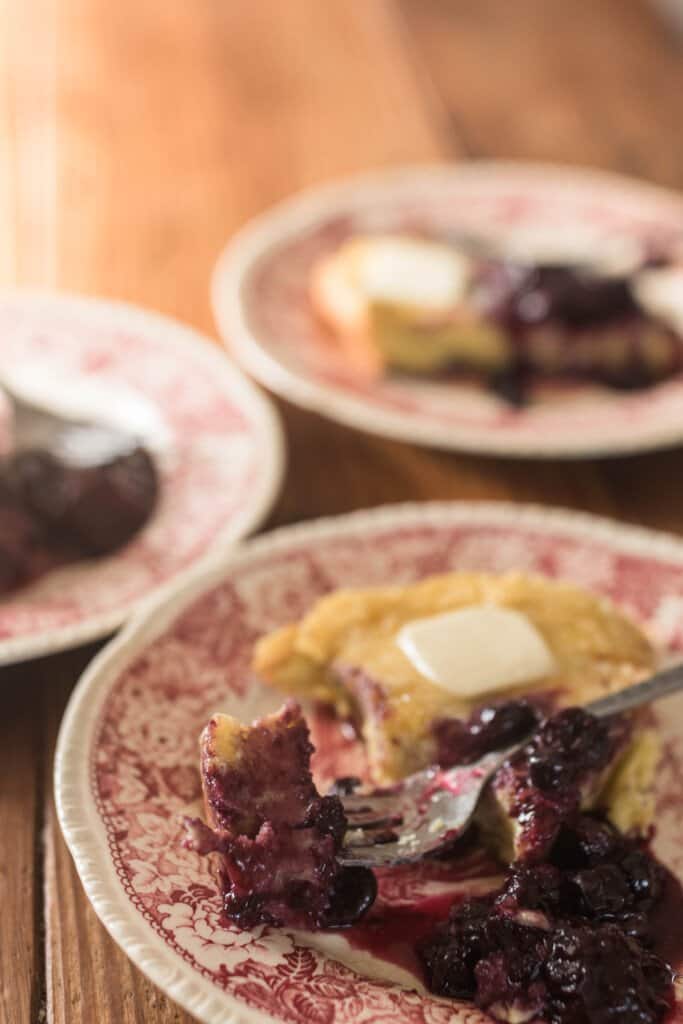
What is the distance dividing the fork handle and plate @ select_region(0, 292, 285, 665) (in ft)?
2.75

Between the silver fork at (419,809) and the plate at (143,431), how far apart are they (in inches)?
24.3

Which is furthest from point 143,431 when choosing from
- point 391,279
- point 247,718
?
point 247,718

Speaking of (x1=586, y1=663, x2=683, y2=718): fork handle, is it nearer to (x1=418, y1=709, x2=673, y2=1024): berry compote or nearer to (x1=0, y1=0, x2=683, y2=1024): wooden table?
(x1=418, y1=709, x2=673, y2=1024): berry compote

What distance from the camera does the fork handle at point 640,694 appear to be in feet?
6.61

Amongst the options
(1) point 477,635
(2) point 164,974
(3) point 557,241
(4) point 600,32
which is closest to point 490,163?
(3) point 557,241

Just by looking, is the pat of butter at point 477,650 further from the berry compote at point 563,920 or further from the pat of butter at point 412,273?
the pat of butter at point 412,273

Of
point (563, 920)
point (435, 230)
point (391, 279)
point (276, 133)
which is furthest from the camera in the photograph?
point (276, 133)

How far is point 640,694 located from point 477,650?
0.88ft

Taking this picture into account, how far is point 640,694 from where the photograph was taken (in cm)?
204

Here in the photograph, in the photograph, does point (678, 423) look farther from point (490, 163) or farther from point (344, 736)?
point (490, 163)

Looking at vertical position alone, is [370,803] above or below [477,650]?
below

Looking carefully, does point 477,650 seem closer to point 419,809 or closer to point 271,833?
point 419,809

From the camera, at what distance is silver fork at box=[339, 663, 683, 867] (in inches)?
73.6

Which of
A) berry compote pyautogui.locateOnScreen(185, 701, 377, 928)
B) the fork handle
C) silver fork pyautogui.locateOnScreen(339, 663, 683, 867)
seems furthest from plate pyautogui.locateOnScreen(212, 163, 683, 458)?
berry compote pyautogui.locateOnScreen(185, 701, 377, 928)
